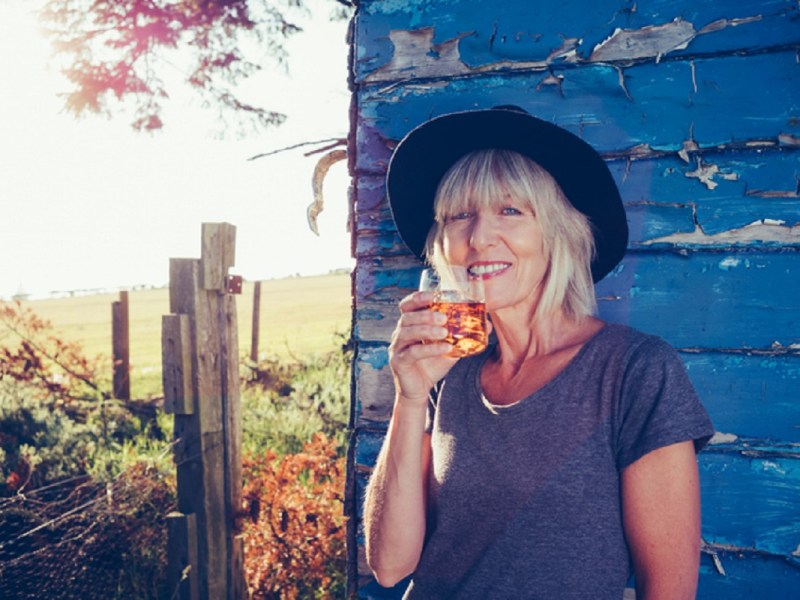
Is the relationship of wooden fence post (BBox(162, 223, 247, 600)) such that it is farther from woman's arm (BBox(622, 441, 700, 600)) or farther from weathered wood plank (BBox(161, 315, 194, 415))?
woman's arm (BBox(622, 441, 700, 600))

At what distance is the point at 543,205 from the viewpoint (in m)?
2.00

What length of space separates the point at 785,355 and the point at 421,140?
138 centimetres

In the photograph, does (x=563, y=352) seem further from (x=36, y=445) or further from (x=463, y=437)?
(x=36, y=445)

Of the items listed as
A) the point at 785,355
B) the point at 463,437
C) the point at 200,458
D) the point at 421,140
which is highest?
the point at 421,140

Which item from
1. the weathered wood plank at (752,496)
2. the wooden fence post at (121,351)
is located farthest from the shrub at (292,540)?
the wooden fence post at (121,351)

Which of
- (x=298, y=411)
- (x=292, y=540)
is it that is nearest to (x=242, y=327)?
(x=298, y=411)

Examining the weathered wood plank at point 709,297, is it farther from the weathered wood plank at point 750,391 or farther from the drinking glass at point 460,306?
the drinking glass at point 460,306

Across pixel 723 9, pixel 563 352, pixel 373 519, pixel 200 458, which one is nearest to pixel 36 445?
pixel 200 458

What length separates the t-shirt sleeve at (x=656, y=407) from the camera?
1.62m

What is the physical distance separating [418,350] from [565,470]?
0.51 metres

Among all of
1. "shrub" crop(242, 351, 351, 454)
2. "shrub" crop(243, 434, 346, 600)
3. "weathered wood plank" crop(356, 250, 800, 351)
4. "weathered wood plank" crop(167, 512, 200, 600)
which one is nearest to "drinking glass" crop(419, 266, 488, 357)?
"weathered wood plank" crop(356, 250, 800, 351)

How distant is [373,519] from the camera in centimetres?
215

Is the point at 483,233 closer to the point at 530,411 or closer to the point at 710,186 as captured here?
the point at 530,411

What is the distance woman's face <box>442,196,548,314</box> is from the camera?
6.44ft
